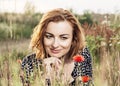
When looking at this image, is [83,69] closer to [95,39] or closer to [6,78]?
[6,78]

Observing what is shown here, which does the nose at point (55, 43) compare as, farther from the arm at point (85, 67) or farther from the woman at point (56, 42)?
the arm at point (85, 67)

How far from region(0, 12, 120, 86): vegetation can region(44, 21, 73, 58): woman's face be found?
0.21 meters

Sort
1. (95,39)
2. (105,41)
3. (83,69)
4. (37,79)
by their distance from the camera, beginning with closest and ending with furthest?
(37,79), (83,69), (105,41), (95,39)

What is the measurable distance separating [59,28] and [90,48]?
2.01m

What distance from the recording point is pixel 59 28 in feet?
9.37

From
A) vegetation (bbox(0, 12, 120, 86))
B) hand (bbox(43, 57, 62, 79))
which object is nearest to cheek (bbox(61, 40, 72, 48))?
hand (bbox(43, 57, 62, 79))

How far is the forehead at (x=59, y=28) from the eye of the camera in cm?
284

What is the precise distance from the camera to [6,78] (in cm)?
239

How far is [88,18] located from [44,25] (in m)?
4.89

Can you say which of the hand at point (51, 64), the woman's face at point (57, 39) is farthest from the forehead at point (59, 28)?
the hand at point (51, 64)

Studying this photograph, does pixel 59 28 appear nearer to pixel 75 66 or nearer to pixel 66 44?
pixel 66 44

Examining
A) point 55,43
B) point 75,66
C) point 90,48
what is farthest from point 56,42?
point 90,48

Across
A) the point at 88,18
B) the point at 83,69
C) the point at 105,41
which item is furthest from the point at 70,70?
the point at 88,18

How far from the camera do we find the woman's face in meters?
2.84
